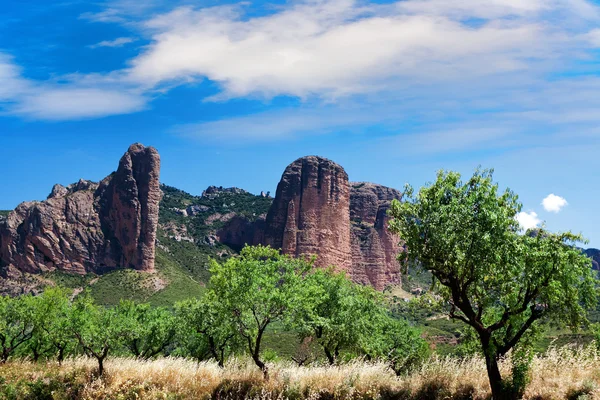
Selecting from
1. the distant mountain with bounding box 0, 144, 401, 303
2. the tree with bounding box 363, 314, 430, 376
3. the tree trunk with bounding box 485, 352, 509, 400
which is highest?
the distant mountain with bounding box 0, 144, 401, 303

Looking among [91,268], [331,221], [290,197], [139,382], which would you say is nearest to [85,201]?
[91,268]

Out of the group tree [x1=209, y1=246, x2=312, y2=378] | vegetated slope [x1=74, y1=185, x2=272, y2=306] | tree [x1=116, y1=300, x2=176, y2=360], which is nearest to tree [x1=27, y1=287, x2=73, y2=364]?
tree [x1=116, y1=300, x2=176, y2=360]

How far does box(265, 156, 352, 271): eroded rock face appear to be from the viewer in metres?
149

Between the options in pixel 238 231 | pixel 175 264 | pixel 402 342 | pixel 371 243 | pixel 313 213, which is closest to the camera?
pixel 402 342

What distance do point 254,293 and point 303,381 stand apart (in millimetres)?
3934

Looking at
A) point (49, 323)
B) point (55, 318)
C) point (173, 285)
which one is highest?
point (173, 285)

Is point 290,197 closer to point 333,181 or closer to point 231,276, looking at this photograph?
point 333,181

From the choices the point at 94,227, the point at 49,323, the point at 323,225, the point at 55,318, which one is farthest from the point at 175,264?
the point at 55,318

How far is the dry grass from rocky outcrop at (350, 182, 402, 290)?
138 m

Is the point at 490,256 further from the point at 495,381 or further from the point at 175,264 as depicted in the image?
the point at 175,264

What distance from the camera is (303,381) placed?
55.4 ft

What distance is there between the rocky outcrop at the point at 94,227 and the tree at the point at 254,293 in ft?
350

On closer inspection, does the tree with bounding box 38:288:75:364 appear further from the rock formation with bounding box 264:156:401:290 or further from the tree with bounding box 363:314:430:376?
the rock formation with bounding box 264:156:401:290

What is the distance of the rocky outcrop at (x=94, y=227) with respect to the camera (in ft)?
404
